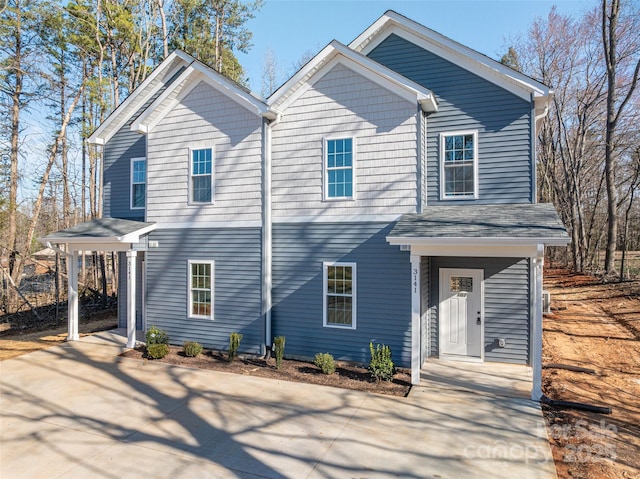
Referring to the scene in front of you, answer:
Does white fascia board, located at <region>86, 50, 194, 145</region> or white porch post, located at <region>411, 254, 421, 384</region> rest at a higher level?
white fascia board, located at <region>86, 50, 194, 145</region>

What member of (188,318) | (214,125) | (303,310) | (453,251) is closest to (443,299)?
(453,251)

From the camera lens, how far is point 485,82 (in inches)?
362

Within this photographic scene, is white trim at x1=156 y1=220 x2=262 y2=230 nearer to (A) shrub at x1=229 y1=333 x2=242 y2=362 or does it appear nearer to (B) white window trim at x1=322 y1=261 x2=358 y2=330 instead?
(B) white window trim at x1=322 y1=261 x2=358 y2=330

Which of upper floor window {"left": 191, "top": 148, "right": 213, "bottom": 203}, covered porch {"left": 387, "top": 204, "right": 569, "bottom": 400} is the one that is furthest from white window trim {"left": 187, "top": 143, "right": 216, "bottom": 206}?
covered porch {"left": 387, "top": 204, "right": 569, "bottom": 400}

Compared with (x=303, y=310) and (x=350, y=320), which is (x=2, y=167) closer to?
(x=303, y=310)

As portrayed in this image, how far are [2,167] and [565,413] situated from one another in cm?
2203

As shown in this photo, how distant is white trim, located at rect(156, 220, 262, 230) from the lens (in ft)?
33.0

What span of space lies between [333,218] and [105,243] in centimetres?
645

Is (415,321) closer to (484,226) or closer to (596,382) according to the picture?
(484,226)

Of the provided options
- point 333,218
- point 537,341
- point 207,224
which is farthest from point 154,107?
point 537,341

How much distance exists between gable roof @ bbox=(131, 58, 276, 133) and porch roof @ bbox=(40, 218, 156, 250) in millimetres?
2709

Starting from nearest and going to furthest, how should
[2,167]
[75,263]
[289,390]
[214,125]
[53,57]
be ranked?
[289,390] → [214,125] → [75,263] → [2,167] → [53,57]

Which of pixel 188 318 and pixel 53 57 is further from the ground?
pixel 53 57

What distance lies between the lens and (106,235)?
10.6 m
